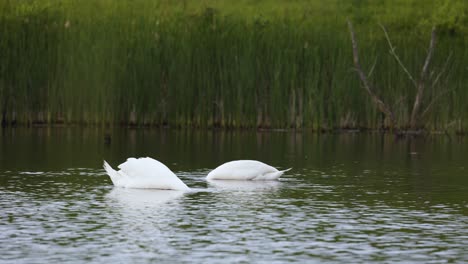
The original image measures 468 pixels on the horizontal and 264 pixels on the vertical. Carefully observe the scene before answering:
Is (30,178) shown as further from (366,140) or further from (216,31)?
(216,31)

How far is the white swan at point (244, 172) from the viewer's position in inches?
670

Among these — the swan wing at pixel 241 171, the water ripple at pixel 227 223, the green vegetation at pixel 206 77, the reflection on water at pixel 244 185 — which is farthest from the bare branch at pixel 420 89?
the reflection on water at pixel 244 185

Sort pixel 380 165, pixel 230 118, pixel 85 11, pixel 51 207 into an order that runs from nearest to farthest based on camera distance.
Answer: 1. pixel 51 207
2. pixel 380 165
3. pixel 230 118
4. pixel 85 11

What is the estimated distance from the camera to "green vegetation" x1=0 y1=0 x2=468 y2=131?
28656 mm

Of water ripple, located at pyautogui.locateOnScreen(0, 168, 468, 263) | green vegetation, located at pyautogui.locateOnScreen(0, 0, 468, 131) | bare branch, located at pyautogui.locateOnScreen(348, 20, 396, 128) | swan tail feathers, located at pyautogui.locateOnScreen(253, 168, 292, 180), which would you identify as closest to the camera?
water ripple, located at pyautogui.locateOnScreen(0, 168, 468, 263)

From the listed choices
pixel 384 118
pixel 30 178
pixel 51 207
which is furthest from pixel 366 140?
pixel 51 207

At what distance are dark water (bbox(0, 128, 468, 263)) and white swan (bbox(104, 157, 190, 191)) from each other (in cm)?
23

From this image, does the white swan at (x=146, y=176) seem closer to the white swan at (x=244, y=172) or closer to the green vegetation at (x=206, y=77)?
the white swan at (x=244, y=172)

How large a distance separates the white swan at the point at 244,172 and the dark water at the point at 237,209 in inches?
9.8

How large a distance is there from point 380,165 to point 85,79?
10898 millimetres

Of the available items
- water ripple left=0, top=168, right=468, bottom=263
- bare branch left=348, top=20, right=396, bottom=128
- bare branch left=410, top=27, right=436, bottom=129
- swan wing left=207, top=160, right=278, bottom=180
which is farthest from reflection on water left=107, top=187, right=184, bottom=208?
bare branch left=410, top=27, right=436, bottom=129

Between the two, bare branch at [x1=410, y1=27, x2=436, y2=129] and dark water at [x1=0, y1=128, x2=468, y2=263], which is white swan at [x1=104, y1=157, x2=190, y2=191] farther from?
bare branch at [x1=410, y1=27, x2=436, y2=129]

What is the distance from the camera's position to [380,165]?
20.2 metres

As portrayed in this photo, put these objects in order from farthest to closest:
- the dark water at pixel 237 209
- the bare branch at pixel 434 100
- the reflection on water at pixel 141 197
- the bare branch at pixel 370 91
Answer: the bare branch at pixel 434 100 < the bare branch at pixel 370 91 < the reflection on water at pixel 141 197 < the dark water at pixel 237 209
